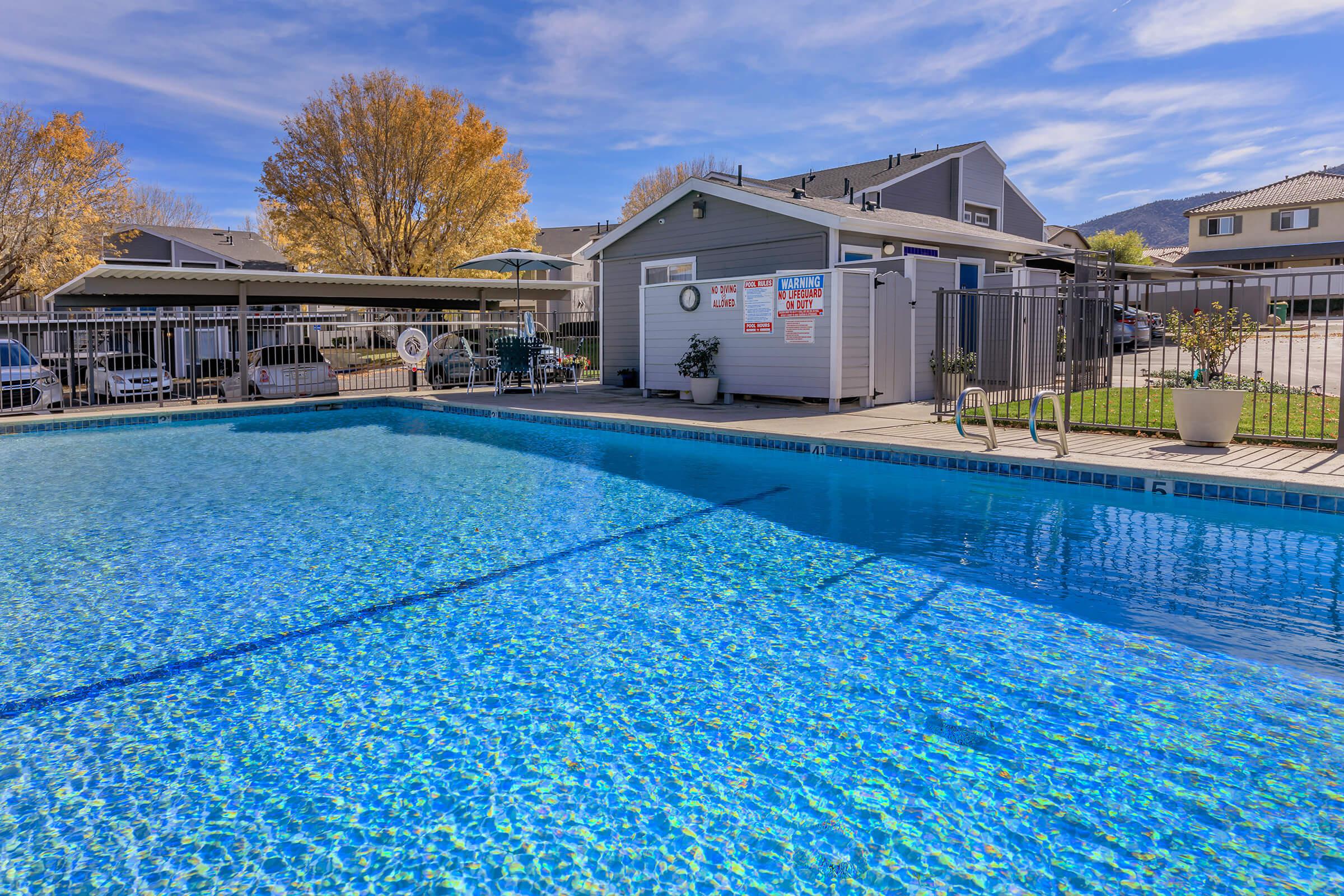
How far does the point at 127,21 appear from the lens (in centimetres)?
1889

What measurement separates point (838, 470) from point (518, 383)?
10426 millimetres

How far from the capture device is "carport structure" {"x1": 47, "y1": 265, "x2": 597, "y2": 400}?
13914 millimetres

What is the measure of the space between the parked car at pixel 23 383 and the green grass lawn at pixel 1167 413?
14128 millimetres

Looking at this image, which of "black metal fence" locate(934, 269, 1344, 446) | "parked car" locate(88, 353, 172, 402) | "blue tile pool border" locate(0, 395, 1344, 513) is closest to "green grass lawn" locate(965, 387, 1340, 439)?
"black metal fence" locate(934, 269, 1344, 446)

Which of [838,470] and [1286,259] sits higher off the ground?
[1286,259]

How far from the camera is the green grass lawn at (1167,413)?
7734 millimetres

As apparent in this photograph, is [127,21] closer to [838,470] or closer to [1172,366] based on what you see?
[838,470]

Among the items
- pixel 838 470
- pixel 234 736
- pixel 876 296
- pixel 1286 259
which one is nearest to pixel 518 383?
pixel 876 296

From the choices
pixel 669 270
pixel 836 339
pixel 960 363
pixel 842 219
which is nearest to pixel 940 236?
pixel 842 219

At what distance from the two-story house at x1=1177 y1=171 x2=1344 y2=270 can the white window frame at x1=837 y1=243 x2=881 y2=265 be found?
33623 millimetres

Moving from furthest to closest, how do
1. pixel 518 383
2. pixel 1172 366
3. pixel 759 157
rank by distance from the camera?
pixel 759 157 → pixel 518 383 → pixel 1172 366

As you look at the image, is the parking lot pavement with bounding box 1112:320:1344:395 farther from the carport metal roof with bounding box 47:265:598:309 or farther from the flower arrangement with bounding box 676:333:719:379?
the carport metal roof with bounding box 47:265:598:309

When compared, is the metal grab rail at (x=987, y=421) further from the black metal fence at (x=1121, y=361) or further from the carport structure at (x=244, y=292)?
the carport structure at (x=244, y=292)

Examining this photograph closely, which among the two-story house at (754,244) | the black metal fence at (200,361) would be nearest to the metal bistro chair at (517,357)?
the black metal fence at (200,361)
